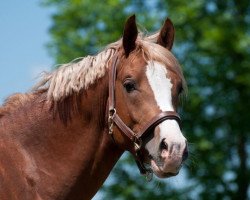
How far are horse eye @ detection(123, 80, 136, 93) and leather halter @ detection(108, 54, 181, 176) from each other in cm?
14

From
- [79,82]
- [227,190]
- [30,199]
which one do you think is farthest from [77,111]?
[227,190]

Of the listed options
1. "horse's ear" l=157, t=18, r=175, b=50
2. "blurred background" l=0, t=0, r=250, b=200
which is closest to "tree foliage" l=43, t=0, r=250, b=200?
"blurred background" l=0, t=0, r=250, b=200

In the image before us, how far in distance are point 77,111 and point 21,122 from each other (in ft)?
1.64

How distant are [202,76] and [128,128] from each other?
55.4 ft

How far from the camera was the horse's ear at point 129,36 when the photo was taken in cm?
625

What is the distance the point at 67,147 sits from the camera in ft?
20.0

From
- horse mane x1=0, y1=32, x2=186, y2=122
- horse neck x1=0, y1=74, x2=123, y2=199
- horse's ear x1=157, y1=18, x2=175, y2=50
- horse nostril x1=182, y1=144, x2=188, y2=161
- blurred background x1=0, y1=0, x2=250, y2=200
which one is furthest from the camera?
blurred background x1=0, y1=0, x2=250, y2=200

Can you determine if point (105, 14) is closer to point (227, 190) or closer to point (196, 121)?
point (196, 121)

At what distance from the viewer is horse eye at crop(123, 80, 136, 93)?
5981 mm

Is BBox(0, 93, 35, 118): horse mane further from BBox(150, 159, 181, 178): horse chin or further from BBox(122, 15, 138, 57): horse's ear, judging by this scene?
BBox(150, 159, 181, 178): horse chin

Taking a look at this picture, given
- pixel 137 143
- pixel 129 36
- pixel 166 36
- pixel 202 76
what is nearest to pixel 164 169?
pixel 137 143

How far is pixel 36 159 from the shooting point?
601 cm

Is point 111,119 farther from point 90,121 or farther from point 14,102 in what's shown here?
point 14,102

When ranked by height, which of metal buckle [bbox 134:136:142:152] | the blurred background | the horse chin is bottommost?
the blurred background
